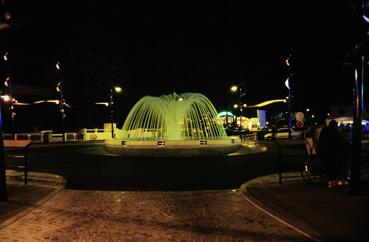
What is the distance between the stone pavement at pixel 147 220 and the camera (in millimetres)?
6566

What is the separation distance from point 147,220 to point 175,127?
1745cm

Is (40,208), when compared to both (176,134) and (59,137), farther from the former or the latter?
(59,137)

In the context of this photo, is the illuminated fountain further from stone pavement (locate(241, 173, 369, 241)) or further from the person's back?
the person's back

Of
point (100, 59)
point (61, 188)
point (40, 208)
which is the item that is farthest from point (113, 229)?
point (100, 59)

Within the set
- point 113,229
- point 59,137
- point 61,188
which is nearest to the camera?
point 113,229

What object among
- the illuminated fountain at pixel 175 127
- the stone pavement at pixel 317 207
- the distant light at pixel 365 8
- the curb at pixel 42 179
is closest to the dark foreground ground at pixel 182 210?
the stone pavement at pixel 317 207

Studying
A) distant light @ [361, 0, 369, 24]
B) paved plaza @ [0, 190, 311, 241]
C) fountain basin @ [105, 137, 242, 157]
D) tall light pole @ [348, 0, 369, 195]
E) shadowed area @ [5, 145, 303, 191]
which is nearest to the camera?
paved plaza @ [0, 190, 311, 241]

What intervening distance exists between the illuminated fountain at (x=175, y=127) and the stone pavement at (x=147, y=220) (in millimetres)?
10459

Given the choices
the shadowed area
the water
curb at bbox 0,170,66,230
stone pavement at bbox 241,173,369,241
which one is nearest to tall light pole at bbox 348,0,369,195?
stone pavement at bbox 241,173,369,241

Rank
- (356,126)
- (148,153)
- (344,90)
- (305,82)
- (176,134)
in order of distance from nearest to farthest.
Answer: (356,126) < (148,153) < (176,134) < (305,82) < (344,90)

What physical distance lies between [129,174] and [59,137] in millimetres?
27921

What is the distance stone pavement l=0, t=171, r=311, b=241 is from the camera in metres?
6.57

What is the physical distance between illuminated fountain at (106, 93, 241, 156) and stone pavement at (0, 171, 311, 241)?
1046cm

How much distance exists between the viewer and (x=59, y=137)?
3978 cm
